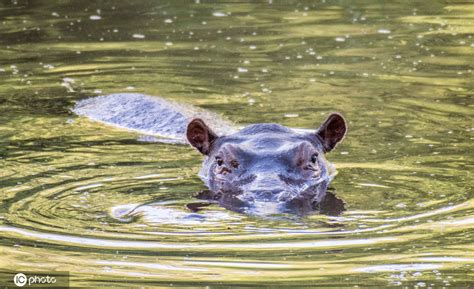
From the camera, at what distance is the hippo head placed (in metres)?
10.1

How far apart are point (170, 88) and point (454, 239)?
841 centimetres

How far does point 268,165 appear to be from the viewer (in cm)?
1062

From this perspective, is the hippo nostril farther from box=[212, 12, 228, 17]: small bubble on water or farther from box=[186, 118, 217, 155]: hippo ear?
box=[212, 12, 228, 17]: small bubble on water

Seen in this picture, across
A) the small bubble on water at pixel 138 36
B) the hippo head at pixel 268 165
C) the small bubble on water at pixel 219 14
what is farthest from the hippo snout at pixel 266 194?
the small bubble on water at pixel 219 14

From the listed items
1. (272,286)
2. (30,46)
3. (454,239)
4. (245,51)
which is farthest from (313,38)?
(272,286)

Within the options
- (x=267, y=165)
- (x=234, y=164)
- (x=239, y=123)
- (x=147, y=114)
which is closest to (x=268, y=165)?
(x=267, y=165)

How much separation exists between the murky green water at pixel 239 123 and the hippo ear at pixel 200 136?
236 mm

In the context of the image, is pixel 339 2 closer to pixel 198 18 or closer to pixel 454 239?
pixel 198 18

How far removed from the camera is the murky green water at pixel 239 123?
8289mm

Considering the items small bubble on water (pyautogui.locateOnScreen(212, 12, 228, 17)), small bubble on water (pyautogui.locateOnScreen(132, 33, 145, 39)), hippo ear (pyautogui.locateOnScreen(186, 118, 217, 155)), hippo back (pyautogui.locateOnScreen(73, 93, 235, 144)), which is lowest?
small bubble on water (pyautogui.locateOnScreen(132, 33, 145, 39))

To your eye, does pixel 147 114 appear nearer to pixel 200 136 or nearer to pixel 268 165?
pixel 200 136

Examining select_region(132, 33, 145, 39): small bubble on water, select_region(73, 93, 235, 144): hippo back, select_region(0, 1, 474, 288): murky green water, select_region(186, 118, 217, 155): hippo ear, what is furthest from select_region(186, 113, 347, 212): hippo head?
select_region(132, 33, 145, 39): small bubble on water

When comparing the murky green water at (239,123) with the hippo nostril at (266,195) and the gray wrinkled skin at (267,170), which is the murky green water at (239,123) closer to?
the gray wrinkled skin at (267,170)

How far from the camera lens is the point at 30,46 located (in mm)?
19703
